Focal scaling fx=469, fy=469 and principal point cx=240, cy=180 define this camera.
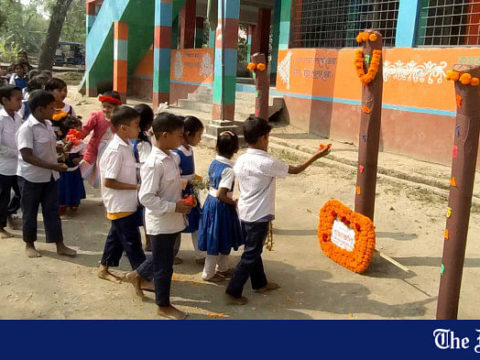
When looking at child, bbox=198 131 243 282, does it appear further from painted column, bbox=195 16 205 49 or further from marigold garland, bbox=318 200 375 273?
painted column, bbox=195 16 205 49

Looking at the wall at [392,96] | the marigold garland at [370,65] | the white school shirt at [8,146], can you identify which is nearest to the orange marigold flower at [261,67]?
the marigold garland at [370,65]

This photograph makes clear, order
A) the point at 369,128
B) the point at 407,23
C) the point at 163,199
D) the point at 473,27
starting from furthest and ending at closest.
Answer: the point at 473,27 → the point at 407,23 → the point at 369,128 → the point at 163,199

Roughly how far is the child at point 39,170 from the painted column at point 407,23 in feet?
19.2

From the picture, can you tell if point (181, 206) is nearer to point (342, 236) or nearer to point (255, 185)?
point (255, 185)

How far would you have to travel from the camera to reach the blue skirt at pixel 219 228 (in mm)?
3654

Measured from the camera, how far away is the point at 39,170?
160 inches

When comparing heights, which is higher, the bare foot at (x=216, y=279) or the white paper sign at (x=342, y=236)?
the white paper sign at (x=342, y=236)

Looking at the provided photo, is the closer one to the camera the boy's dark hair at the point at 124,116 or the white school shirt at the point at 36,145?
the boy's dark hair at the point at 124,116

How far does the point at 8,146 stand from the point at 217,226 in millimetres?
2315

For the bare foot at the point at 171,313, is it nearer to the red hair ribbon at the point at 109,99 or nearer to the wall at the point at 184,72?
the red hair ribbon at the point at 109,99

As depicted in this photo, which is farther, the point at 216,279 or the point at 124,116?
the point at 216,279

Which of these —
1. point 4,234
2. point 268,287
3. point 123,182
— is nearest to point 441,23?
point 268,287

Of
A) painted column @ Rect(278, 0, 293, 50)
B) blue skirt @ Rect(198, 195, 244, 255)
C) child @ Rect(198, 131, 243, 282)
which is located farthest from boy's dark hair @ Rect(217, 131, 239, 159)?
painted column @ Rect(278, 0, 293, 50)

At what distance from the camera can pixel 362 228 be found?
4.05 metres
